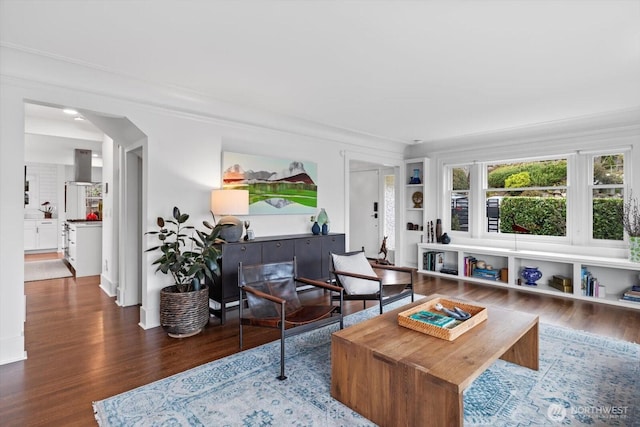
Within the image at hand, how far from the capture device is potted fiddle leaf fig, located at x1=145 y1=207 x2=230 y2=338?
126 inches

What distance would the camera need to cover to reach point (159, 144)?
358 centimetres

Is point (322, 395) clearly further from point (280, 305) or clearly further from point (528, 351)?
point (528, 351)

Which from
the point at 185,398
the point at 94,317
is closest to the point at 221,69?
the point at 185,398

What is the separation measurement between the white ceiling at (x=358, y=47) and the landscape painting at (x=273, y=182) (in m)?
0.77

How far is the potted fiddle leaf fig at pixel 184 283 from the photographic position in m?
3.21

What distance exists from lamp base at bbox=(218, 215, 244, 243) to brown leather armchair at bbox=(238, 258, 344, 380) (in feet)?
2.21

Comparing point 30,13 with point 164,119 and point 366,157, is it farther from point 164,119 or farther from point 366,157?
point 366,157

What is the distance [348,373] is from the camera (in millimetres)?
2121

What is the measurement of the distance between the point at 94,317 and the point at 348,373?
3.18m

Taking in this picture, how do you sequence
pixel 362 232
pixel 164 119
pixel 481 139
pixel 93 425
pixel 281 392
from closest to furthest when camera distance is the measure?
1. pixel 93 425
2. pixel 281 392
3. pixel 164 119
4. pixel 481 139
5. pixel 362 232

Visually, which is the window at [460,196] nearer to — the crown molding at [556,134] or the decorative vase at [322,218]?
the crown molding at [556,134]

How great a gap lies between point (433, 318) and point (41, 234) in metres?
10.1

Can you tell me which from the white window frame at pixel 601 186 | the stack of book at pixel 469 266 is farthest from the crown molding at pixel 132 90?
the white window frame at pixel 601 186

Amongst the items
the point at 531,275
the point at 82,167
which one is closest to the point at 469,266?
the point at 531,275
